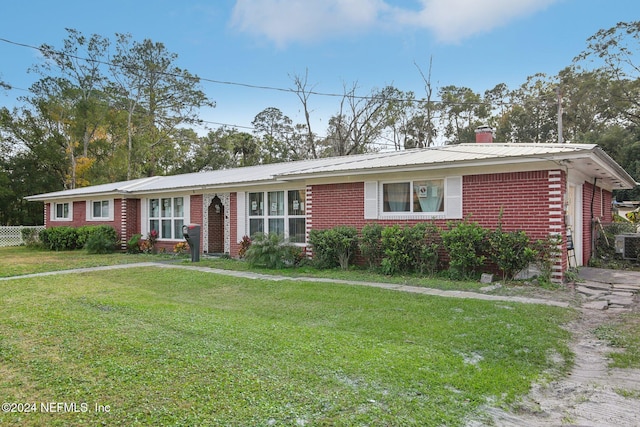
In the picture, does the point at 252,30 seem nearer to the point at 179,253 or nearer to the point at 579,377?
the point at 179,253

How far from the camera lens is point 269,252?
11.8 metres

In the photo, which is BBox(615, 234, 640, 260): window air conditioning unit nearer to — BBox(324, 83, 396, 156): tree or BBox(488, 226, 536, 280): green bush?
BBox(488, 226, 536, 280): green bush

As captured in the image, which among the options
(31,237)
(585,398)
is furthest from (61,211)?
(585,398)

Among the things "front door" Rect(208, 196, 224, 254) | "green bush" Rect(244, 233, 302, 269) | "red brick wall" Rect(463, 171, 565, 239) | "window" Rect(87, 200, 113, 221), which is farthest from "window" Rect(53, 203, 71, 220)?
"red brick wall" Rect(463, 171, 565, 239)

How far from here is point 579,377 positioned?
389 centimetres

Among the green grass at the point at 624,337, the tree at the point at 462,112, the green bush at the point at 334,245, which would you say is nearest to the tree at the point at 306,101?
the tree at the point at 462,112

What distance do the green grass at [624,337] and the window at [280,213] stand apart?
27.3 ft

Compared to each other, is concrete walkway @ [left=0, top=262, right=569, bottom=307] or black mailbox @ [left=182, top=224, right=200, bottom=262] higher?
black mailbox @ [left=182, top=224, right=200, bottom=262]

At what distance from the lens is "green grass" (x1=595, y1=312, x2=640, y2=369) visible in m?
4.24

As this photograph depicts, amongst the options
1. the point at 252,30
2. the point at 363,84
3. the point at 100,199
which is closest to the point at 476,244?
the point at 252,30

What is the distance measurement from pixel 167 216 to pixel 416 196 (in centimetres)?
1146

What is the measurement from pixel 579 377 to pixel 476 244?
5.22m

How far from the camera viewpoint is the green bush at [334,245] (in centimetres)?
1093

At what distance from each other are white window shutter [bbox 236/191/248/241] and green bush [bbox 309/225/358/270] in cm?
379
